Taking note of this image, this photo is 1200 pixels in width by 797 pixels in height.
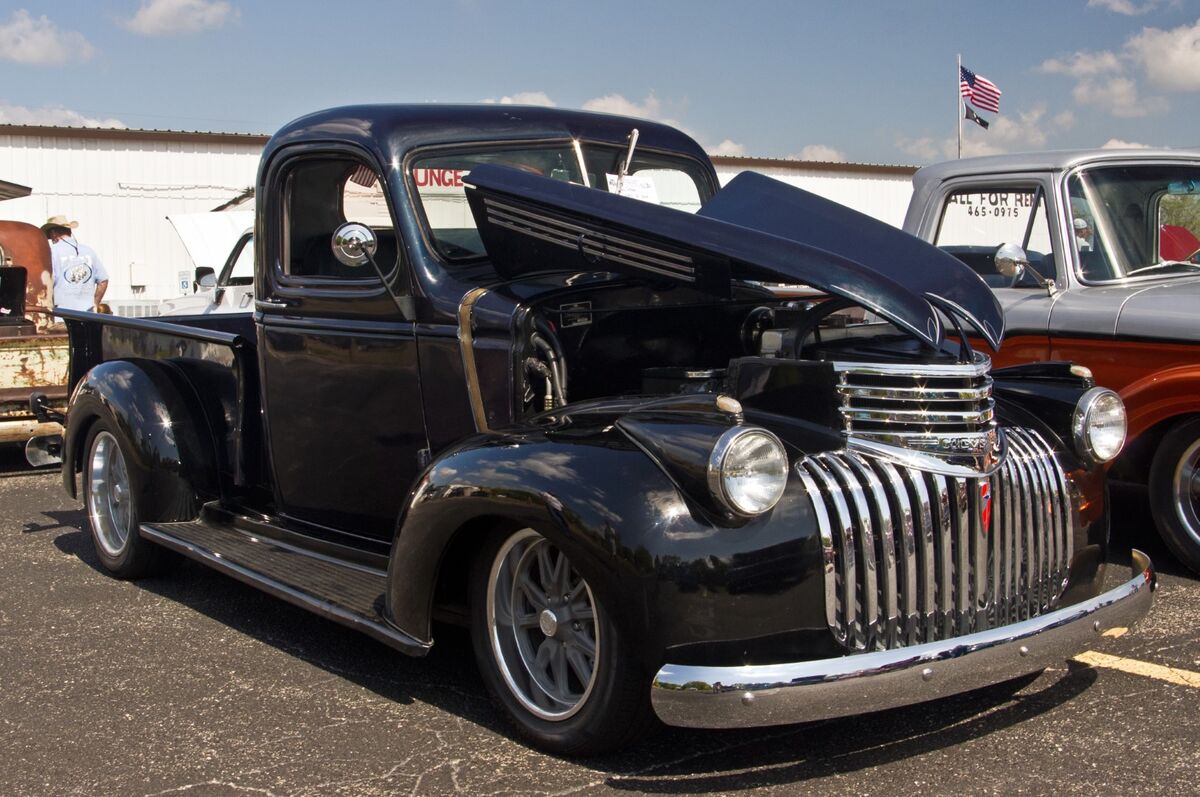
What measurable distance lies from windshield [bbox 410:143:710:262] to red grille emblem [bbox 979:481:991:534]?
6.03 ft

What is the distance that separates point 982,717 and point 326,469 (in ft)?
8.03

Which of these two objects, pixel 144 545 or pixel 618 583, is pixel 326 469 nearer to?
pixel 144 545

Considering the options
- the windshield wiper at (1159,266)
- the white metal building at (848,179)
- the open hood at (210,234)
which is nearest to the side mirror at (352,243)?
the windshield wiper at (1159,266)

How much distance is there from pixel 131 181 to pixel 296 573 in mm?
21357

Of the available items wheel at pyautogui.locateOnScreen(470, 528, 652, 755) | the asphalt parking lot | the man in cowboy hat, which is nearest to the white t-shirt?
the man in cowboy hat

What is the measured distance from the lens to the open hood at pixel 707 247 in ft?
11.4

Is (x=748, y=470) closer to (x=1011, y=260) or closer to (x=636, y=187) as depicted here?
(x=636, y=187)

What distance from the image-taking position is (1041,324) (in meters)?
5.63

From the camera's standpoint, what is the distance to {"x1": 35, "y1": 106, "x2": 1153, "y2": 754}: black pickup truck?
3.00m

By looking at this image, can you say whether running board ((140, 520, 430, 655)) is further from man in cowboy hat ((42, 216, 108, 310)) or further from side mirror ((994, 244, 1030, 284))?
man in cowboy hat ((42, 216, 108, 310))

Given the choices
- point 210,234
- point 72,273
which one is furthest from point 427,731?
point 210,234

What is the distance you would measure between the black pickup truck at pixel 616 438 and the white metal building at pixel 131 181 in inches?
739

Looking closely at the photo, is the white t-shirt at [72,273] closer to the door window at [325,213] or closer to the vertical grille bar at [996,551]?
the door window at [325,213]

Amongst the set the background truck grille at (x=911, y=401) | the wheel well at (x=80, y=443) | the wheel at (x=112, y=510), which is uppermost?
the background truck grille at (x=911, y=401)
